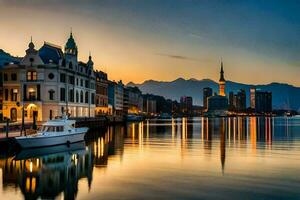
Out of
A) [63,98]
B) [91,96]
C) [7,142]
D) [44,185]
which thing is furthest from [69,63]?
[44,185]

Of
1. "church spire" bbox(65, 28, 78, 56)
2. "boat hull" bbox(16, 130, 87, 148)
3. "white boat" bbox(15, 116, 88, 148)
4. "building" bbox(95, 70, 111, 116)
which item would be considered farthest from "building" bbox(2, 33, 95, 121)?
"building" bbox(95, 70, 111, 116)

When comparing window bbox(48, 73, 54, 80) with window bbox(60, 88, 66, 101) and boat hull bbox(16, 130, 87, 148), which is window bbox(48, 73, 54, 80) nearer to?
window bbox(60, 88, 66, 101)

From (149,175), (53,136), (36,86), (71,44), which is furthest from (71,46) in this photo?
(149,175)

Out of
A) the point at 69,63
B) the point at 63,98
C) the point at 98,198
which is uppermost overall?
the point at 69,63

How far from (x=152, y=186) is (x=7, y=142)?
3032cm

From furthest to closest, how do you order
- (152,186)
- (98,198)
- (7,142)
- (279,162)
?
(7,142) < (279,162) < (152,186) < (98,198)

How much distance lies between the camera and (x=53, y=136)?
2281 inches

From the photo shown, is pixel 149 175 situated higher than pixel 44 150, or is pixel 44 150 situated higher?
pixel 44 150

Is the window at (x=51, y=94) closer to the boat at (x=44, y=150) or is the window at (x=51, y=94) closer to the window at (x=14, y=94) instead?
the window at (x=14, y=94)

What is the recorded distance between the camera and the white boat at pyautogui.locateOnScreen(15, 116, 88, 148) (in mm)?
54781

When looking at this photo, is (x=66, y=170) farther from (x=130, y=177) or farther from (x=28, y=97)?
(x=28, y=97)

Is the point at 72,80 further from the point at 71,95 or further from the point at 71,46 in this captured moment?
the point at 71,46

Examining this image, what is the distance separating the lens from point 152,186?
32.2 m

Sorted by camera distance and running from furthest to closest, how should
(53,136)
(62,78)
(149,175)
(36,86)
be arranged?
1. (62,78)
2. (36,86)
3. (53,136)
4. (149,175)
